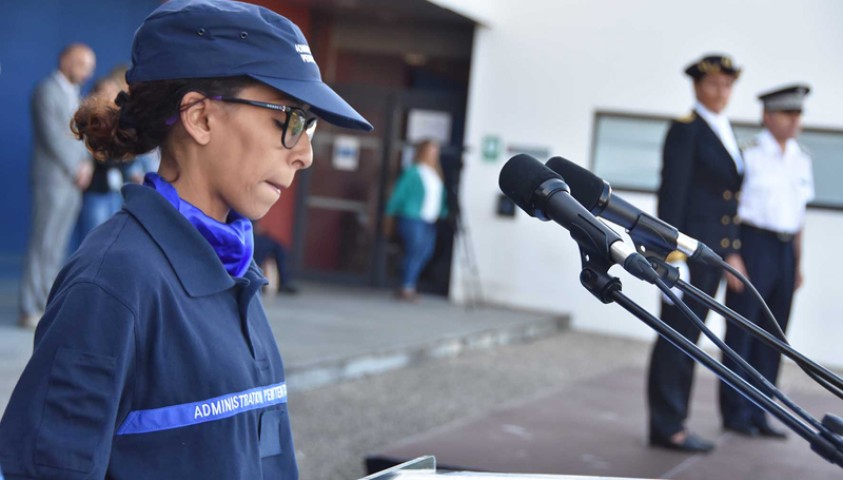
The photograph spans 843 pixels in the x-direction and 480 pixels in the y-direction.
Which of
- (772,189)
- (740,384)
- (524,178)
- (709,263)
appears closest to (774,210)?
(772,189)

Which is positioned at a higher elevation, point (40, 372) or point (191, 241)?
point (191, 241)

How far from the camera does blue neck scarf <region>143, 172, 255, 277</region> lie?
1813 millimetres

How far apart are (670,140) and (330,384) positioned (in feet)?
10.1

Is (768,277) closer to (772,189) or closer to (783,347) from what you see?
(772,189)

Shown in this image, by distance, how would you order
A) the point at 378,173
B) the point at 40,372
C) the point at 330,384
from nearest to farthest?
the point at 40,372 < the point at 330,384 < the point at 378,173

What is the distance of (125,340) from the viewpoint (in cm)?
156

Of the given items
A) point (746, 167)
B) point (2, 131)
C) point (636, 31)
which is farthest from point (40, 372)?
point (636, 31)

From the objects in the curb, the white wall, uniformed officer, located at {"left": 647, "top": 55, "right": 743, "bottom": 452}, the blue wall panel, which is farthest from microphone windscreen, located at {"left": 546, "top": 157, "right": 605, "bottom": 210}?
the white wall

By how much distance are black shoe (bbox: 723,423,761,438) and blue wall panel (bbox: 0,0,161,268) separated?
582cm

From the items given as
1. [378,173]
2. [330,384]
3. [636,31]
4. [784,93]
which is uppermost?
[636,31]

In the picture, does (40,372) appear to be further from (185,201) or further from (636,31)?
(636,31)

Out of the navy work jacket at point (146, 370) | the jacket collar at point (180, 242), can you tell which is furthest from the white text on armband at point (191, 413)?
the jacket collar at point (180, 242)

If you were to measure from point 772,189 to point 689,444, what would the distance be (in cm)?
158

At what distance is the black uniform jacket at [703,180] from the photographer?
237 inches
